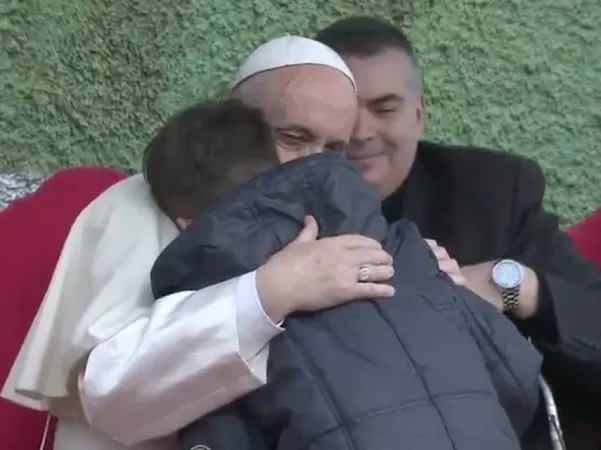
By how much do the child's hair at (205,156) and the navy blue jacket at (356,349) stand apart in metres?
0.08

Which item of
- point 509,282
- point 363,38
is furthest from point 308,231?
point 363,38

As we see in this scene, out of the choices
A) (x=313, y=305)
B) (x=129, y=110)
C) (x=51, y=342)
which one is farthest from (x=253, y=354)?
(x=129, y=110)

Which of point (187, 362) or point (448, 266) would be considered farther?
point (448, 266)

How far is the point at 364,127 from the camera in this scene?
188cm

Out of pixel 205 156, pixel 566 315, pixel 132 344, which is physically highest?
pixel 205 156

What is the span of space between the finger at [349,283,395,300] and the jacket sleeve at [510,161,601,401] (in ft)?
1.47

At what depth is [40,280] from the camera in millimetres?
1680

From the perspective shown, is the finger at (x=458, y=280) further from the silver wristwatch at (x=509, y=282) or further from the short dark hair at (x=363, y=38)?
the short dark hair at (x=363, y=38)

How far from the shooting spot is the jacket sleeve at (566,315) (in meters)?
1.59

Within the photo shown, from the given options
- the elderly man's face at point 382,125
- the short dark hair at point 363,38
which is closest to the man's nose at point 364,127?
the elderly man's face at point 382,125

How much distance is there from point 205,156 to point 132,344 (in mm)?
246

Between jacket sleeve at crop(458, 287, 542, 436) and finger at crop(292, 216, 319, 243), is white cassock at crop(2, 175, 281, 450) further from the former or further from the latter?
jacket sleeve at crop(458, 287, 542, 436)

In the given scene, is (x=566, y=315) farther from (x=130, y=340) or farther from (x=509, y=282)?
(x=130, y=340)

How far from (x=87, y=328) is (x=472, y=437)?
438 millimetres
